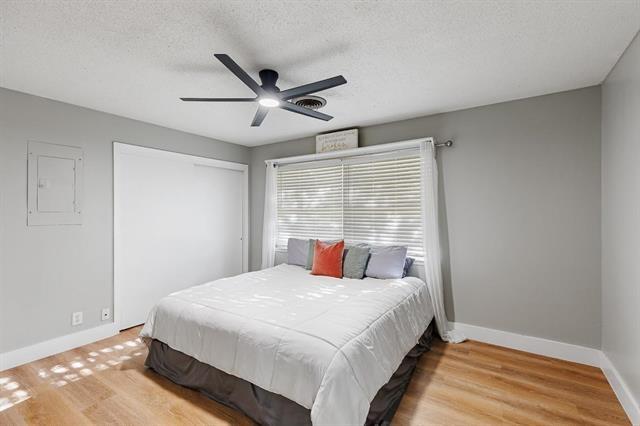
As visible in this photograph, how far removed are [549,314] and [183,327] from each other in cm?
316

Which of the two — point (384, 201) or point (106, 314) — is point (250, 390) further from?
point (384, 201)

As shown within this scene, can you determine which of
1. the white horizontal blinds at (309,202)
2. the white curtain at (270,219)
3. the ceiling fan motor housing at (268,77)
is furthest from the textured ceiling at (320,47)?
the white curtain at (270,219)

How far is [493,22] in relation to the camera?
1771mm

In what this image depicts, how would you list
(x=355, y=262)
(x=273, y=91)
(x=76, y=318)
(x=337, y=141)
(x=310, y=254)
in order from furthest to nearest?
(x=337, y=141) → (x=310, y=254) → (x=355, y=262) → (x=76, y=318) → (x=273, y=91)

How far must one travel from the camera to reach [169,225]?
156 inches

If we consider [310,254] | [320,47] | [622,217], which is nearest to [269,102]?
[320,47]

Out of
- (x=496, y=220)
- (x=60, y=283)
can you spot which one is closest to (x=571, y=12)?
(x=496, y=220)

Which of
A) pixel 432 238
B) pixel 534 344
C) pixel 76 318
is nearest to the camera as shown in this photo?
pixel 534 344

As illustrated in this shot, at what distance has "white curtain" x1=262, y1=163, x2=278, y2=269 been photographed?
15.0 ft

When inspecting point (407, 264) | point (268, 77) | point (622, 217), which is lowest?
point (407, 264)

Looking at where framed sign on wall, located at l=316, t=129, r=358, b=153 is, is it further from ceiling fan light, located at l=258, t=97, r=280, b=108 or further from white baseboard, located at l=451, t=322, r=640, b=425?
white baseboard, located at l=451, t=322, r=640, b=425

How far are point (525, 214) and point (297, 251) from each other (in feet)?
8.37

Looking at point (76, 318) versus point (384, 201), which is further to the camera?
point (384, 201)

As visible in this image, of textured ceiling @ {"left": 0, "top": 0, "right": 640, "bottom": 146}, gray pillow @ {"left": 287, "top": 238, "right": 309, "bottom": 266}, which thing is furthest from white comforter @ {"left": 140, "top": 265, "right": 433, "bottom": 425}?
textured ceiling @ {"left": 0, "top": 0, "right": 640, "bottom": 146}
